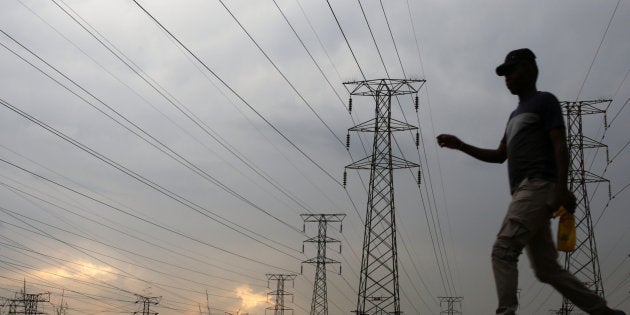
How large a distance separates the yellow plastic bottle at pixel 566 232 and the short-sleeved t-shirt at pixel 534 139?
41 cm

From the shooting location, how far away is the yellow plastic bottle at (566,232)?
5934 mm

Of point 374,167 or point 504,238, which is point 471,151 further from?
point 374,167

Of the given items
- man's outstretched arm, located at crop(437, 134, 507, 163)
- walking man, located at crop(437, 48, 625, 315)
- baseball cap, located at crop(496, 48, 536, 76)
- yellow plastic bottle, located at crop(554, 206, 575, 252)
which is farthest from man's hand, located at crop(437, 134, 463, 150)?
yellow plastic bottle, located at crop(554, 206, 575, 252)

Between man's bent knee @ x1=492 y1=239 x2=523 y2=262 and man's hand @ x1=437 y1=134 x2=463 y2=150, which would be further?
man's hand @ x1=437 y1=134 x2=463 y2=150

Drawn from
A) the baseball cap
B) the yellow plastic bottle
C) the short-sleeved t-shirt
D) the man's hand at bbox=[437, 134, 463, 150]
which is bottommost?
the yellow plastic bottle

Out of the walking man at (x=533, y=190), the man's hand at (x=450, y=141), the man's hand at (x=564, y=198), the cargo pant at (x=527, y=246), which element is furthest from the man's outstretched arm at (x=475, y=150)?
the man's hand at (x=564, y=198)

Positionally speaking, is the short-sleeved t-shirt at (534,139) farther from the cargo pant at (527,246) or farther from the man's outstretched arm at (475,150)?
the man's outstretched arm at (475,150)

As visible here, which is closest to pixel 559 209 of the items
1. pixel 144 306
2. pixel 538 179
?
pixel 538 179

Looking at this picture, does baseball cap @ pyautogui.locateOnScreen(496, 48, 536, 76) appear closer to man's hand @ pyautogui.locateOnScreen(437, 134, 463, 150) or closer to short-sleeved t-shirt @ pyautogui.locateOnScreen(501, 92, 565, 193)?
short-sleeved t-shirt @ pyautogui.locateOnScreen(501, 92, 565, 193)

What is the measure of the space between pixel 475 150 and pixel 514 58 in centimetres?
95

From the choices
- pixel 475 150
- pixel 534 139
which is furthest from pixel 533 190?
pixel 475 150

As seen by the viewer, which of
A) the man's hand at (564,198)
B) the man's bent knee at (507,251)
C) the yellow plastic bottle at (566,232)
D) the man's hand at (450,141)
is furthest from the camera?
the man's hand at (450,141)

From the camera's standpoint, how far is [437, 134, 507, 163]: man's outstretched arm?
21.4 feet

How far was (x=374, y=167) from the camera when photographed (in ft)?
122
